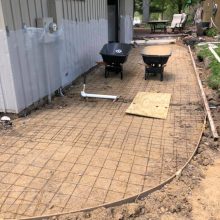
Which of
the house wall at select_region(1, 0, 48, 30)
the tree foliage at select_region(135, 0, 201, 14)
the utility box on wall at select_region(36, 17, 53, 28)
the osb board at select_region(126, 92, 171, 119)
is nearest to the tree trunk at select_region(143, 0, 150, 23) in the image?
the tree foliage at select_region(135, 0, 201, 14)

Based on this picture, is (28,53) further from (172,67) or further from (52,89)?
(172,67)

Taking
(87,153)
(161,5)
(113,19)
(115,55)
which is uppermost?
(161,5)

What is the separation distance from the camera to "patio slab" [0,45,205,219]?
3.10 meters

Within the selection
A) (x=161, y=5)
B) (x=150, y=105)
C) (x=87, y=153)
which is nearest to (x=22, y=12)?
(x=87, y=153)

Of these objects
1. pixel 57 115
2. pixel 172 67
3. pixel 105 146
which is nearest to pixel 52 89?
pixel 57 115

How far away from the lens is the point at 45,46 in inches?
229

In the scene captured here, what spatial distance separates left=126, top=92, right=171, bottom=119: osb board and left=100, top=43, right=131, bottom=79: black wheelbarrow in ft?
5.16

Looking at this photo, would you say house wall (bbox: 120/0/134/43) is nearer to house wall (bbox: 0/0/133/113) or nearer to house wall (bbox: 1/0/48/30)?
house wall (bbox: 0/0/133/113)

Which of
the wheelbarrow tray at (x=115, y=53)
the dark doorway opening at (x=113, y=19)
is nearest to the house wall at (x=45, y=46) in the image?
the wheelbarrow tray at (x=115, y=53)

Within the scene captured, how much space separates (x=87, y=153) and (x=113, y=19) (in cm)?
1105

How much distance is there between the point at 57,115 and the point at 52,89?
3.75ft

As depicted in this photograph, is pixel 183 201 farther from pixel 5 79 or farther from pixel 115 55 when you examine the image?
pixel 115 55

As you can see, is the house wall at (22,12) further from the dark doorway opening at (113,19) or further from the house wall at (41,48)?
the dark doorway opening at (113,19)

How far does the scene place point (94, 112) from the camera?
18.2 feet
